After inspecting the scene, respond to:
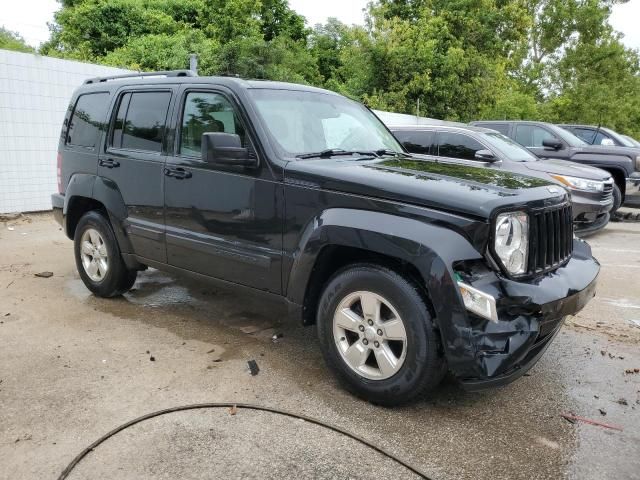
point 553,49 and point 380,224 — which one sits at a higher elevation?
point 553,49

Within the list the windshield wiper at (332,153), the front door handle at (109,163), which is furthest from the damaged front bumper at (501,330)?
the front door handle at (109,163)

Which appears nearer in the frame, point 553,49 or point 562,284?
point 562,284

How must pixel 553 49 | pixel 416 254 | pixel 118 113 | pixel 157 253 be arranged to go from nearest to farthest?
1. pixel 416 254
2. pixel 157 253
3. pixel 118 113
4. pixel 553 49

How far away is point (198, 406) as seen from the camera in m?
3.22

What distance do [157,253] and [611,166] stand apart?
9.60 m

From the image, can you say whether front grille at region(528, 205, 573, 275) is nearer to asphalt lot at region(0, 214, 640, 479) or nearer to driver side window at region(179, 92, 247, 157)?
asphalt lot at region(0, 214, 640, 479)

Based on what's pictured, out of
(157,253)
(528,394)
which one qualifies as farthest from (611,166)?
(157,253)

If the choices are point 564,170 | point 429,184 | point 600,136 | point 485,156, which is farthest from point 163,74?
point 600,136

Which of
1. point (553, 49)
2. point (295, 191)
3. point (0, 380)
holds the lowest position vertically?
point (0, 380)

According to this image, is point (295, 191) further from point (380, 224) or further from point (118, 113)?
point (118, 113)

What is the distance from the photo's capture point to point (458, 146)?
8.66m

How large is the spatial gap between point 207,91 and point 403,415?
271 centimetres

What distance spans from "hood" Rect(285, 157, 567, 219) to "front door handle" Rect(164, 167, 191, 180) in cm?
101

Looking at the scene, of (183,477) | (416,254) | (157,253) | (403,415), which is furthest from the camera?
(157,253)
